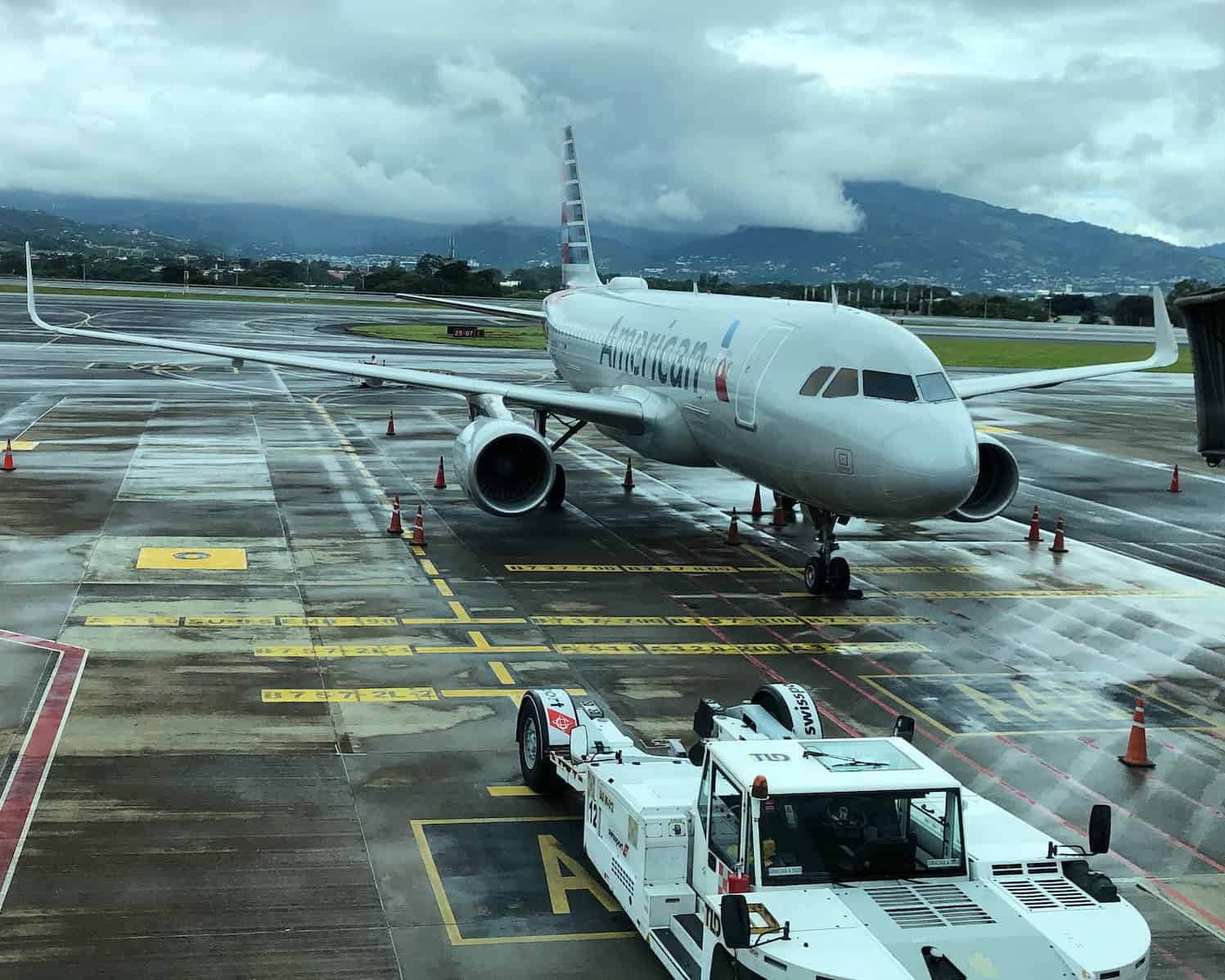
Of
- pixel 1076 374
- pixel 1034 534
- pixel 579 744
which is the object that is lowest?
pixel 1034 534

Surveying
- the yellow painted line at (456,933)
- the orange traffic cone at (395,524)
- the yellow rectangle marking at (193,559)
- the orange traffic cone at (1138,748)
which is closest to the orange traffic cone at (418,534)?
the orange traffic cone at (395,524)

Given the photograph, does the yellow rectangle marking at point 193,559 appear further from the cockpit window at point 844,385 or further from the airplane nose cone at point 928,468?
the airplane nose cone at point 928,468

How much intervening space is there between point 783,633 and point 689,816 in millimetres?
10479

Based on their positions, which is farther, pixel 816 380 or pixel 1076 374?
pixel 1076 374

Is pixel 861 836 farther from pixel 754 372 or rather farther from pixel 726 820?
pixel 754 372

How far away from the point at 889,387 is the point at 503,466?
350 inches

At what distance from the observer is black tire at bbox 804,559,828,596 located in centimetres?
2344

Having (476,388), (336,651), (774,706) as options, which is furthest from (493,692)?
(476,388)

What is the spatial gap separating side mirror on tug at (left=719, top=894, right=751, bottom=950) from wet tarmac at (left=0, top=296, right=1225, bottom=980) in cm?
227

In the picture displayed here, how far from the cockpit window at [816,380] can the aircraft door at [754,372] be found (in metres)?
1.19

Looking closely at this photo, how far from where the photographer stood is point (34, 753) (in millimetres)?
14695

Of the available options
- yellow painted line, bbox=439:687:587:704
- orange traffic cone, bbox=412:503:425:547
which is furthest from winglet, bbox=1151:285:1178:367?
orange traffic cone, bbox=412:503:425:547

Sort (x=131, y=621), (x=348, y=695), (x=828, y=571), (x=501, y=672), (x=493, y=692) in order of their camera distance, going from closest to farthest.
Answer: (x=348, y=695), (x=493, y=692), (x=501, y=672), (x=131, y=621), (x=828, y=571)

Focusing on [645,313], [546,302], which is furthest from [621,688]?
[546,302]
